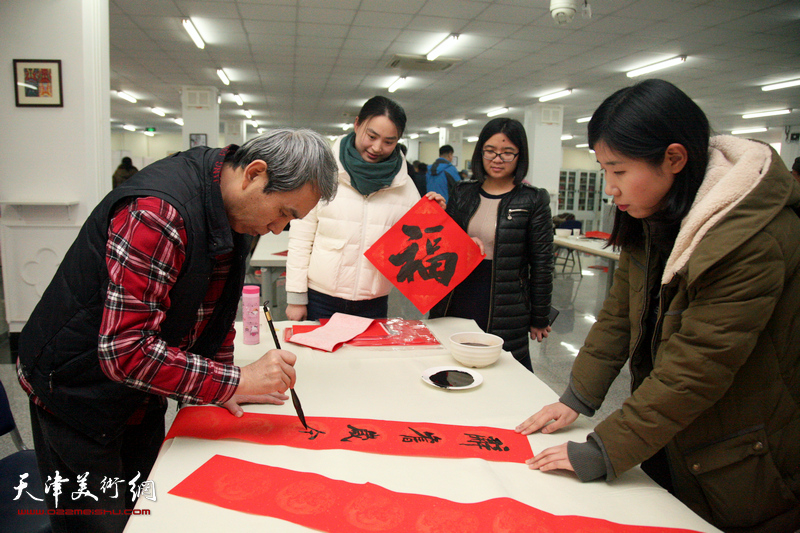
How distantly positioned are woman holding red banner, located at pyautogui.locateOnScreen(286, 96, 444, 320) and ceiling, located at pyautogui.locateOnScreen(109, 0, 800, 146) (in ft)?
8.24

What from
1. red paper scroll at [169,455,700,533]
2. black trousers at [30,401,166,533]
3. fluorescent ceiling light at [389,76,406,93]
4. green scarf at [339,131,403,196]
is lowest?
black trousers at [30,401,166,533]

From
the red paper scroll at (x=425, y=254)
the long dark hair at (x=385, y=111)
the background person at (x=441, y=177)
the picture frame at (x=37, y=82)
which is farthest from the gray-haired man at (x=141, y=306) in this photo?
the background person at (x=441, y=177)

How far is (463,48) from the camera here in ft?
21.1

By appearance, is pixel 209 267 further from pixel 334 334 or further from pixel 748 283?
pixel 748 283

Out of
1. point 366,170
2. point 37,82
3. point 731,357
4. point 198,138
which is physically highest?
point 198,138

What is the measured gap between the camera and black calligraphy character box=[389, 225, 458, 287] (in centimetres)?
180

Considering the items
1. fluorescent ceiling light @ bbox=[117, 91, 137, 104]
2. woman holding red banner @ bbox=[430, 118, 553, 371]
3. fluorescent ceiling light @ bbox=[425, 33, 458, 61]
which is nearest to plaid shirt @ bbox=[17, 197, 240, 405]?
woman holding red banner @ bbox=[430, 118, 553, 371]

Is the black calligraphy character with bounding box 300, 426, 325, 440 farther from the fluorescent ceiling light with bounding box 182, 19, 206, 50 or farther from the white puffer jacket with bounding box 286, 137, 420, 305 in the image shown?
the fluorescent ceiling light with bounding box 182, 19, 206, 50

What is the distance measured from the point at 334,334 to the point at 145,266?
2.74ft

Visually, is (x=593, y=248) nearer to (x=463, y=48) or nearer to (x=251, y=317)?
(x=463, y=48)

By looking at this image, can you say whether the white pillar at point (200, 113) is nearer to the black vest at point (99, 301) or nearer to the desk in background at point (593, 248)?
the desk in background at point (593, 248)

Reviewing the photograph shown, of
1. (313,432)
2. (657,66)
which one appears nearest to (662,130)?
(313,432)

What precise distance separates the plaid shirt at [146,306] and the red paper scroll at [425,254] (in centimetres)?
94

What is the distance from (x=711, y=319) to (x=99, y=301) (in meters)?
1.13
